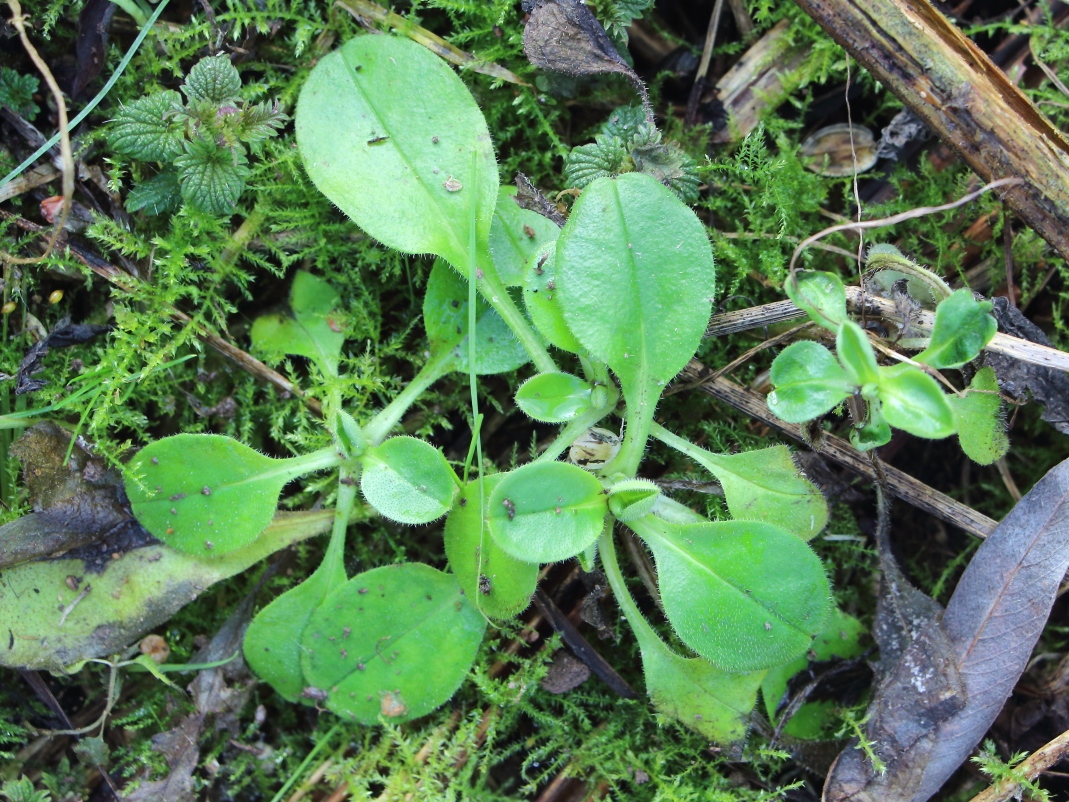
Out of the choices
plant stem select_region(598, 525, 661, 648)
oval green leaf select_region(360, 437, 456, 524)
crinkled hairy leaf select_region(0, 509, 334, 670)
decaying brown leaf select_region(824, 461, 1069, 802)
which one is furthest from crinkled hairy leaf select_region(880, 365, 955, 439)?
crinkled hairy leaf select_region(0, 509, 334, 670)

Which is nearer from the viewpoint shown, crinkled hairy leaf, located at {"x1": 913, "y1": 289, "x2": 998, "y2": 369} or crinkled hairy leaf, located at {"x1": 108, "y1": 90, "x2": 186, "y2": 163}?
crinkled hairy leaf, located at {"x1": 913, "y1": 289, "x2": 998, "y2": 369}

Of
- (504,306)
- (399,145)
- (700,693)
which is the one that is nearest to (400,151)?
(399,145)

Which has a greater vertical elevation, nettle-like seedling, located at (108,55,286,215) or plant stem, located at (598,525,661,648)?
nettle-like seedling, located at (108,55,286,215)

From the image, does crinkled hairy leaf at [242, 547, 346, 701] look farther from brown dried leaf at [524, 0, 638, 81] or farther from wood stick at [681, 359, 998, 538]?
brown dried leaf at [524, 0, 638, 81]

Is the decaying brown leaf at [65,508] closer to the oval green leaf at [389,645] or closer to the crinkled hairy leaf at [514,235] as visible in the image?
the oval green leaf at [389,645]

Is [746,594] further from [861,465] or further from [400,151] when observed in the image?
[400,151]

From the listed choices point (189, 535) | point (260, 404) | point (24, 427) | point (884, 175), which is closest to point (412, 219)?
point (260, 404)
